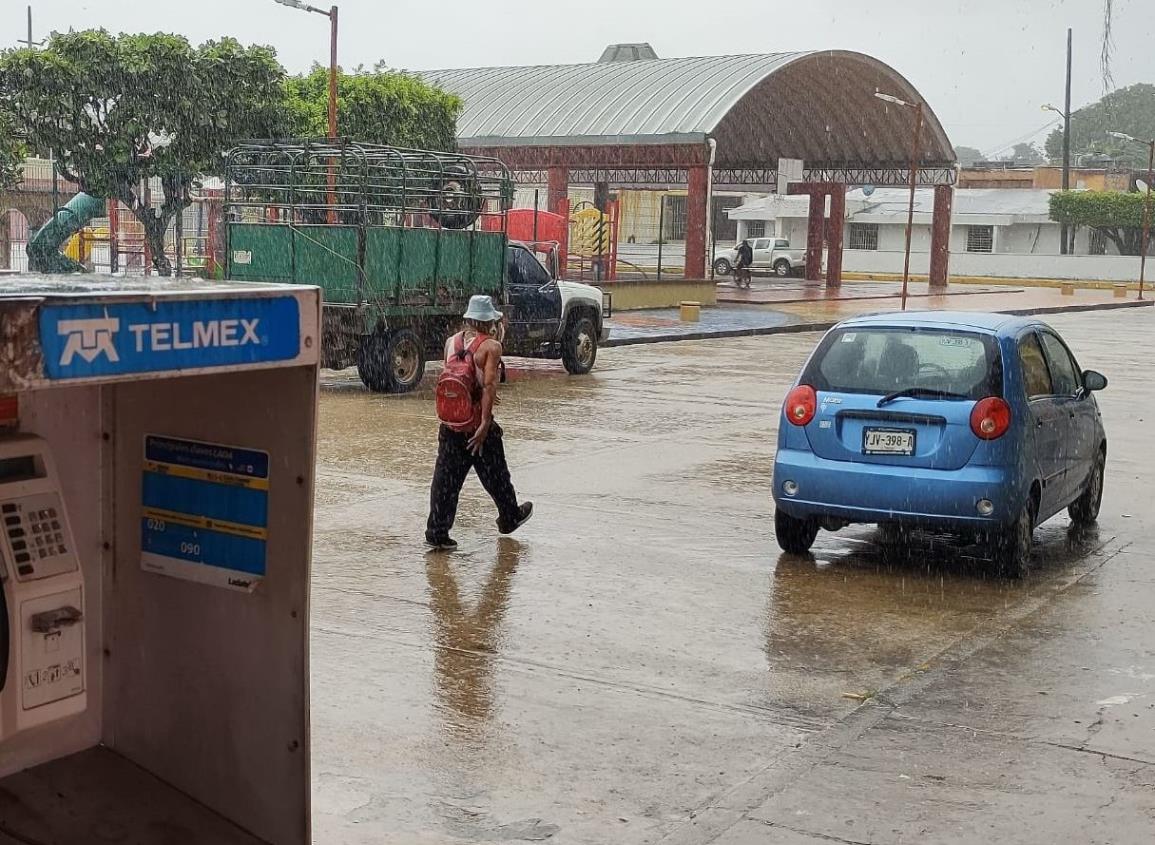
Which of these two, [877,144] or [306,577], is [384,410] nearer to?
[306,577]

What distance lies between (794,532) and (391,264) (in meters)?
9.36

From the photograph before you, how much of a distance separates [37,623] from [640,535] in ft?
21.5

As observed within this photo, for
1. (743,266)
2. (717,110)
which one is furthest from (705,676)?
(743,266)

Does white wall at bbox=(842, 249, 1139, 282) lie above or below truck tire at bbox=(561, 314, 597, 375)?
above

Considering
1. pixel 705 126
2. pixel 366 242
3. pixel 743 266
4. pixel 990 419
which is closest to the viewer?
pixel 990 419

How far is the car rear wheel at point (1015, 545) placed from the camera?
30.1ft

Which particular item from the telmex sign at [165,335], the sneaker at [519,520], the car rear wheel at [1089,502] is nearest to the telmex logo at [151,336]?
the telmex sign at [165,335]

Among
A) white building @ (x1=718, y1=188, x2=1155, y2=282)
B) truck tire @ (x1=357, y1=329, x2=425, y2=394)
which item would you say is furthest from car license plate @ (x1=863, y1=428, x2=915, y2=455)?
white building @ (x1=718, y1=188, x2=1155, y2=282)

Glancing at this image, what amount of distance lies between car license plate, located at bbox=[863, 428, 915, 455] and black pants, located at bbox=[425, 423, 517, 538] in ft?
7.29

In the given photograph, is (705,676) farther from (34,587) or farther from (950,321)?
(34,587)

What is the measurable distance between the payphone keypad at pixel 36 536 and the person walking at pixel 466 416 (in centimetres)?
543

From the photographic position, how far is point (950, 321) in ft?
31.9

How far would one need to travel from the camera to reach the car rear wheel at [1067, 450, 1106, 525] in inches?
435

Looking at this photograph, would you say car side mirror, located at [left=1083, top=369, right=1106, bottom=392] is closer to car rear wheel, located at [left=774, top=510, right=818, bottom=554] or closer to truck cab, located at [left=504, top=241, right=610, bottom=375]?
car rear wheel, located at [left=774, top=510, right=818, bottom=554]
